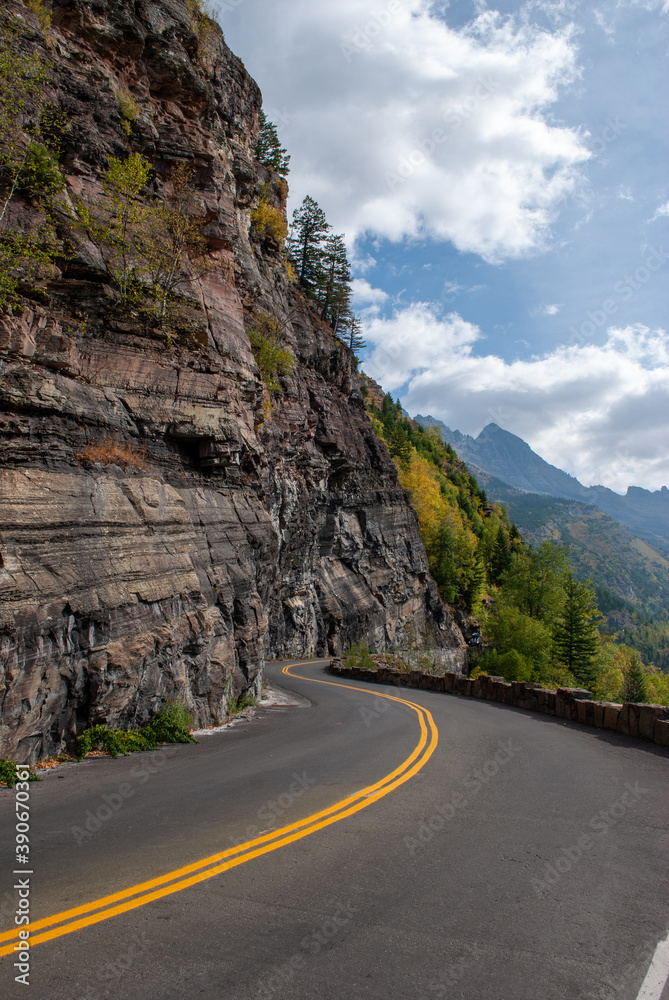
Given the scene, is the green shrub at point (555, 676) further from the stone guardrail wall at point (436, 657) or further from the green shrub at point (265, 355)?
the green shrub at point (265, 355)

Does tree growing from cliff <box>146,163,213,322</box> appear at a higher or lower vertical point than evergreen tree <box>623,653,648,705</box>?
higher

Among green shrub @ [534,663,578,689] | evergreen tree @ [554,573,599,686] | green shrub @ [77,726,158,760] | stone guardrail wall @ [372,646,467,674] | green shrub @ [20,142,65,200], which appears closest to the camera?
green shrub @ [77,726,158,760]

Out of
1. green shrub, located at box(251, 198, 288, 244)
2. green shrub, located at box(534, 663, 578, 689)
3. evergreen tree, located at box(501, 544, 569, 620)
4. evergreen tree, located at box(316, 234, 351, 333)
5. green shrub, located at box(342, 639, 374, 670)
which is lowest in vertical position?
green shrub, located at box(534, 663, 578, 689)

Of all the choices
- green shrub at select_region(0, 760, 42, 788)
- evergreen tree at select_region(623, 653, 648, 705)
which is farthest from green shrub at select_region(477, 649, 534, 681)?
green shrub at select_region(0, 760, 42, 788)

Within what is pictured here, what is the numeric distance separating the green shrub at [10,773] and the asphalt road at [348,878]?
0.42m

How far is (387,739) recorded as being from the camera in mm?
11000

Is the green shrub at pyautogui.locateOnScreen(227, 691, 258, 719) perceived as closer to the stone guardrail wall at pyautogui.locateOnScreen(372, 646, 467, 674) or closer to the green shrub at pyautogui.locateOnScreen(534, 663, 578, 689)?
the stone guardrail wall at pyautogui.locateOnScreen(372, 646, 467, 674)

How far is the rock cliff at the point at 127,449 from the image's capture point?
29.4 ft

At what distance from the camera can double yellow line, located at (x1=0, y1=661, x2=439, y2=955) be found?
371 cm

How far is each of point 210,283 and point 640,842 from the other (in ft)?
60.0

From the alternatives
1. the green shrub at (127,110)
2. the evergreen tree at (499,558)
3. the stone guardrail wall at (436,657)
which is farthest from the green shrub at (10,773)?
the evergreen tree at (499,558)

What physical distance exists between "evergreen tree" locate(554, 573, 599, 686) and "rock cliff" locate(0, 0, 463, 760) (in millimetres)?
31340

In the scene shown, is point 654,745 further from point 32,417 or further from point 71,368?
point 71,368

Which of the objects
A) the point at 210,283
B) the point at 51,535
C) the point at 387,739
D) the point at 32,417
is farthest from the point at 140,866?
the point at 210,283
